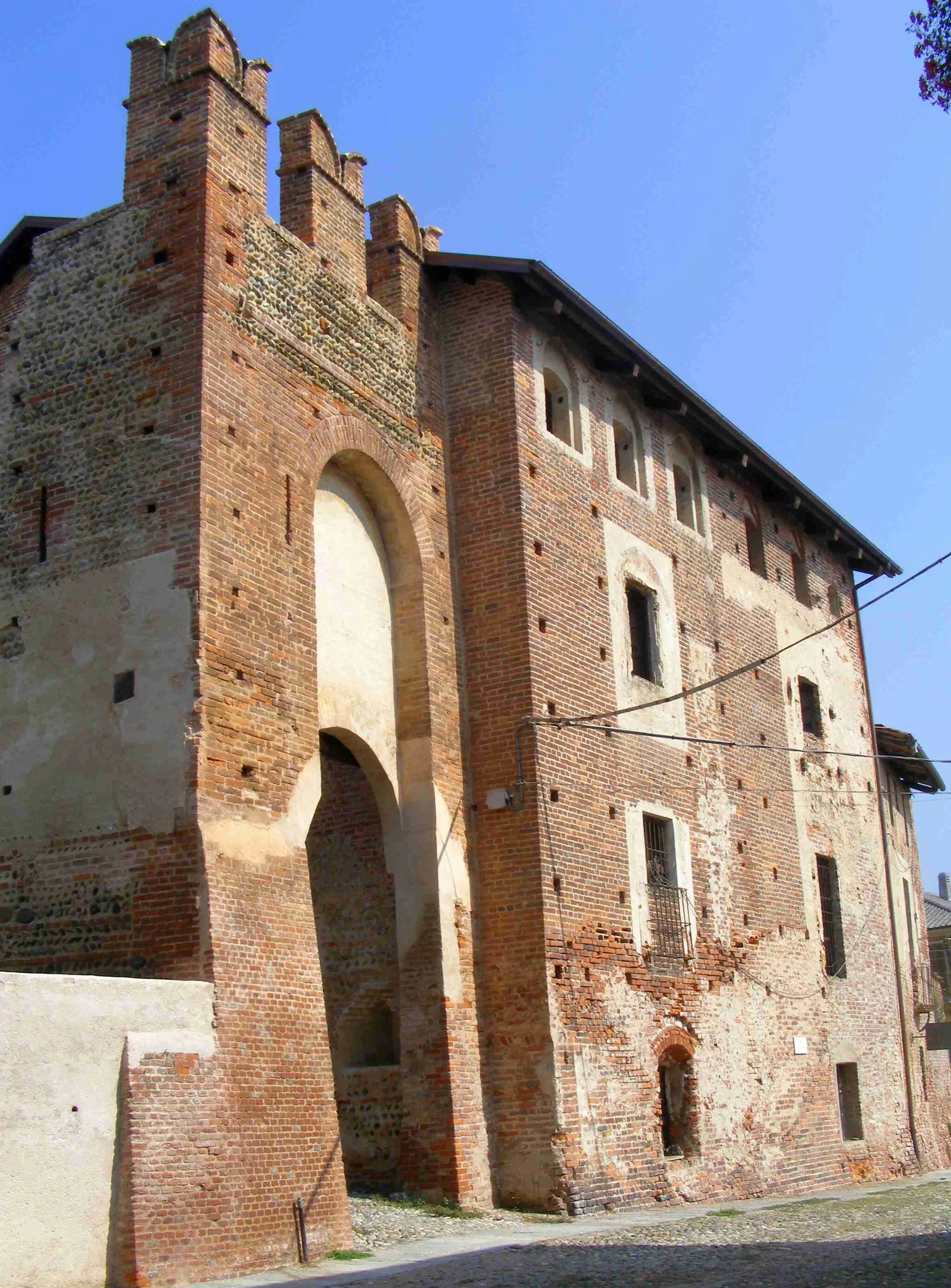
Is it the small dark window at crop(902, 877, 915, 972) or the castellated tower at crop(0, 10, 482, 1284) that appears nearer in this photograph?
the castellated tower at crop(0, 10, 482, 1284)

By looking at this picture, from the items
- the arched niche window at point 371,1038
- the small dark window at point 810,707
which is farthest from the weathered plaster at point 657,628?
the small dark window at point 810,707

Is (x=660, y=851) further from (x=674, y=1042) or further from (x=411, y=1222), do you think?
(x=411, y=1222)

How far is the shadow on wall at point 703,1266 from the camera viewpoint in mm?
8703

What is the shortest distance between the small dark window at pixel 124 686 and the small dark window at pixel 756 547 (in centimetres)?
1205

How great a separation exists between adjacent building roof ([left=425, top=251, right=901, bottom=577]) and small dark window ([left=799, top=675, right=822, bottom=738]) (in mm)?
2781

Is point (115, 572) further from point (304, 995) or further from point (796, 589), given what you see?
point (796, 589)

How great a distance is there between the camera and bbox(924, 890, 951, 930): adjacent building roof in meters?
37.5

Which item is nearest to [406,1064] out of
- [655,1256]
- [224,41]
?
[655,1256]

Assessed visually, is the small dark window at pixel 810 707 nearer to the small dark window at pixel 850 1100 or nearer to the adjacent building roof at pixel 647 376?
the adjacent building roof at pixel 647 376

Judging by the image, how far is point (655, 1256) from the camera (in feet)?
33.5

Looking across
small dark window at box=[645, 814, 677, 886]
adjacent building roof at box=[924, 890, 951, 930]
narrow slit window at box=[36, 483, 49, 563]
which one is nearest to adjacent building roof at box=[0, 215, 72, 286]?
narrow slit window at box=[36, 483, 49, 563]

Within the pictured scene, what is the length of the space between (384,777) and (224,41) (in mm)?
6963

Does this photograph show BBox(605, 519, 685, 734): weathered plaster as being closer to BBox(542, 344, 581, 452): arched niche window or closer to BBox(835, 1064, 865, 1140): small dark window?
BBox(542, 344, 581, 452): arched niche window

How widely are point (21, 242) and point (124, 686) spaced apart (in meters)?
5.24
